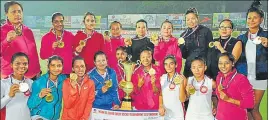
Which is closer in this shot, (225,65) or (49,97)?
(225,65)

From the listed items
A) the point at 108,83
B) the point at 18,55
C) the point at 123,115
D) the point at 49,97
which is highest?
the point at 18,55

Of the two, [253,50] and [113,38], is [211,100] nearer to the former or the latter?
[253,50]

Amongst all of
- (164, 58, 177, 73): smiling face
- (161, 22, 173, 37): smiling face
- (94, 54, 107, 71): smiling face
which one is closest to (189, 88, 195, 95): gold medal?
(164, 58, 177, 73): smiling face

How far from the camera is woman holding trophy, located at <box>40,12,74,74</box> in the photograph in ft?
8.27

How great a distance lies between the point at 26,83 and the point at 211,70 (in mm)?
1315

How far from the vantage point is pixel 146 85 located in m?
2.51

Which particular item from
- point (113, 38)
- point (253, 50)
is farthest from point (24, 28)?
point (253, 50)

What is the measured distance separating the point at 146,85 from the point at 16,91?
0.93 metres

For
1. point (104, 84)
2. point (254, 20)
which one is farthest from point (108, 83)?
point (254, 20)

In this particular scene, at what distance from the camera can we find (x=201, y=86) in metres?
2.45

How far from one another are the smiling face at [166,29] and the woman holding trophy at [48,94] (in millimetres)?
756

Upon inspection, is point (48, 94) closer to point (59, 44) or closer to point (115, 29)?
point (59, 44)

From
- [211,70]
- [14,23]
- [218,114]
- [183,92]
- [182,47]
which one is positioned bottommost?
[218,114]

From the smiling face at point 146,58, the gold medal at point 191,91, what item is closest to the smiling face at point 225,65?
the gold medal at point 191,91
